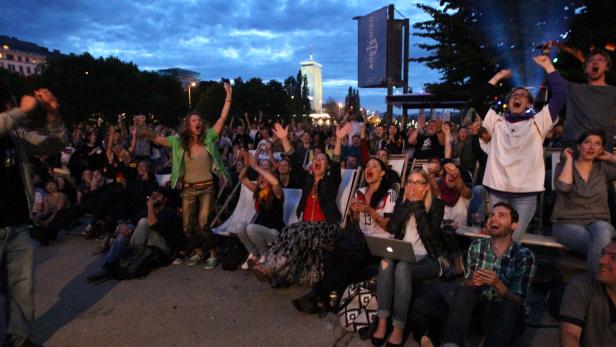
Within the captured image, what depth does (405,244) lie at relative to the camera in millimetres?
3250

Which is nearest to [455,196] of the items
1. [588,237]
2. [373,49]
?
[588,237]

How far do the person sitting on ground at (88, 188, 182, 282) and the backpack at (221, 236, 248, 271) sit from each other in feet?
2.42

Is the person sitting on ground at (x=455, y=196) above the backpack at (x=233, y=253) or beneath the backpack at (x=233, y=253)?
above

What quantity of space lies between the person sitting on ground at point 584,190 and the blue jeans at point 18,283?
4.49 m

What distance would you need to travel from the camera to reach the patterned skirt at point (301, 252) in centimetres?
431

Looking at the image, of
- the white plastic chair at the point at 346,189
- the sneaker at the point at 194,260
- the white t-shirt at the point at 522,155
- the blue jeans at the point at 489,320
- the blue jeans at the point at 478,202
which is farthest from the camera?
the sneaker at the point at 194,260

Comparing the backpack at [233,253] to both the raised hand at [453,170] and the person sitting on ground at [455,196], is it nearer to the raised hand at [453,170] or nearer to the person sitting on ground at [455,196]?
the person sitting on ground at [455,196]

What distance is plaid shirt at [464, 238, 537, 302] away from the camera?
298 centimetres

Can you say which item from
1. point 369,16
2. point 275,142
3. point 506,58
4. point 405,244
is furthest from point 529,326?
point 369,16

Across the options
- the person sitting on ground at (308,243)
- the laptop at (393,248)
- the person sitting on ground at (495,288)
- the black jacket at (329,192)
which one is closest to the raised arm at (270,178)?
the black jacket at (329,192)

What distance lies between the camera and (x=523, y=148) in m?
3.81

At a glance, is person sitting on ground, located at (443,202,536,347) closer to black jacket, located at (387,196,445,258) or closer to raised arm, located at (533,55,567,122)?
black jacket, located at (387,196,445,258)

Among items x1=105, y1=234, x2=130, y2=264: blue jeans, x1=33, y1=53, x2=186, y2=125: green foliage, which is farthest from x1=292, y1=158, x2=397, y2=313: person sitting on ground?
x1=33, y1=53, x2=186, y2=125: green foliage

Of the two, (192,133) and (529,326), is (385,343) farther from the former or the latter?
(192,133)
